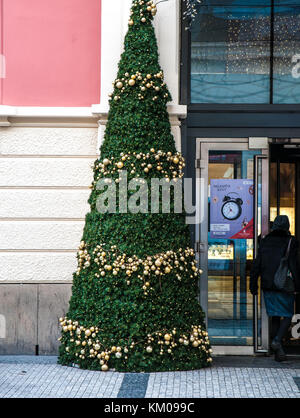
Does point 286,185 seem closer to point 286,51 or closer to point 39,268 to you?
point 286,51

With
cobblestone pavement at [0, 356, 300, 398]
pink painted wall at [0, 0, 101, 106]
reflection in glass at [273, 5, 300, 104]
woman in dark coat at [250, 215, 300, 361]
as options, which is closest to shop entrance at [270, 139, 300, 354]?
reflection in glass at [273, 5, 300, 104]

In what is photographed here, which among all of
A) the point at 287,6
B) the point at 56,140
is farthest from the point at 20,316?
the point at 287,6

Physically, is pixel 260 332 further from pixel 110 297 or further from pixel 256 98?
pixel 256 98

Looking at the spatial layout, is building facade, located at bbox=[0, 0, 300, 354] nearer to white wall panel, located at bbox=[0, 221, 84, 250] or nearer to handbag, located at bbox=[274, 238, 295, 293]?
white wall panel, located at bbox=[0, 221, 84, 250]

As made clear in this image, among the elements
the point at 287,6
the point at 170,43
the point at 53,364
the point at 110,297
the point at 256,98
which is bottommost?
the point at 53,364

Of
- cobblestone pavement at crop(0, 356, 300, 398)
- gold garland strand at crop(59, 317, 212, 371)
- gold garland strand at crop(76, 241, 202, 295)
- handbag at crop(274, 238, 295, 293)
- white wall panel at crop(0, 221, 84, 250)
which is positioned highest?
white wall panel at crop(0, 221, 84, 250)

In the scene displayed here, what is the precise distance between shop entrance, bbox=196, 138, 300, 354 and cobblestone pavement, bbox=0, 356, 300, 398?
85cm

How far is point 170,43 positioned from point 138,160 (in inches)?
68.4

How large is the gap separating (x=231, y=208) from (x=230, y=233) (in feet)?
1.01

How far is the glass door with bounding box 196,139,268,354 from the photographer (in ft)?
29.8

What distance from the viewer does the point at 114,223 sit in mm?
7879

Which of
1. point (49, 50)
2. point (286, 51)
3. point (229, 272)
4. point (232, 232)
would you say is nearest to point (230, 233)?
point (232, 232)

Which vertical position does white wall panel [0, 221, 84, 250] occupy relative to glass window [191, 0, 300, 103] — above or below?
below

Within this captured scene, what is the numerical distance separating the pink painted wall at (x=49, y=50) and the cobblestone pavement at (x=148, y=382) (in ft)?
10.7
